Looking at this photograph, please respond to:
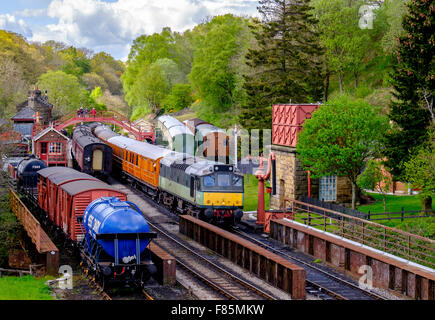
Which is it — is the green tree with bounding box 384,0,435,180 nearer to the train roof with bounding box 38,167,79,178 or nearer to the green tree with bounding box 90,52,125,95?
the train roof with bounding box 38,167,79,178

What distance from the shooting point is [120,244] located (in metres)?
19.7

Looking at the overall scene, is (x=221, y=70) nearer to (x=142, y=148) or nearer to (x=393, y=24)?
(x=393, y=24)

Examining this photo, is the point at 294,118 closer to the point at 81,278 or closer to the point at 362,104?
the point at 362,104

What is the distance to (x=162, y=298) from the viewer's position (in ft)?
65.7

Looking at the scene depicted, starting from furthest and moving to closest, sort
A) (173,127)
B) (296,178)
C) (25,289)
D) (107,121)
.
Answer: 1. (107,121)
2. (173,127)
3. (296,178)
4. (25,289)

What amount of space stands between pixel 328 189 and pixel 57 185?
1809 centimetres

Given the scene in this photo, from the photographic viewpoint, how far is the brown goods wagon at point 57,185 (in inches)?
1080

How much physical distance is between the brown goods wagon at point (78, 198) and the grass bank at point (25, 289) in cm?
330

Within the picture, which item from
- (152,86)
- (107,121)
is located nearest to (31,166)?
(107,121)

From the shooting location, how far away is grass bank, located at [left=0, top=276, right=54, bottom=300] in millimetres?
18125

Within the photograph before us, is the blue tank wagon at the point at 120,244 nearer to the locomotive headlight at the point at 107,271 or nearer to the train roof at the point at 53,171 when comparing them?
the locomotive headlight at the point at 107,271

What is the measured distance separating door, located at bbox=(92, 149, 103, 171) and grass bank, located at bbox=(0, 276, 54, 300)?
25462 mm

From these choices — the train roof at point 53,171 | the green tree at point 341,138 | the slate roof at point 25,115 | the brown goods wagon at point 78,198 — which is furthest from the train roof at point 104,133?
the brown goods wagon at point 78,198

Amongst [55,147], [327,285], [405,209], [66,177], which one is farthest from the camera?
[55,147]
